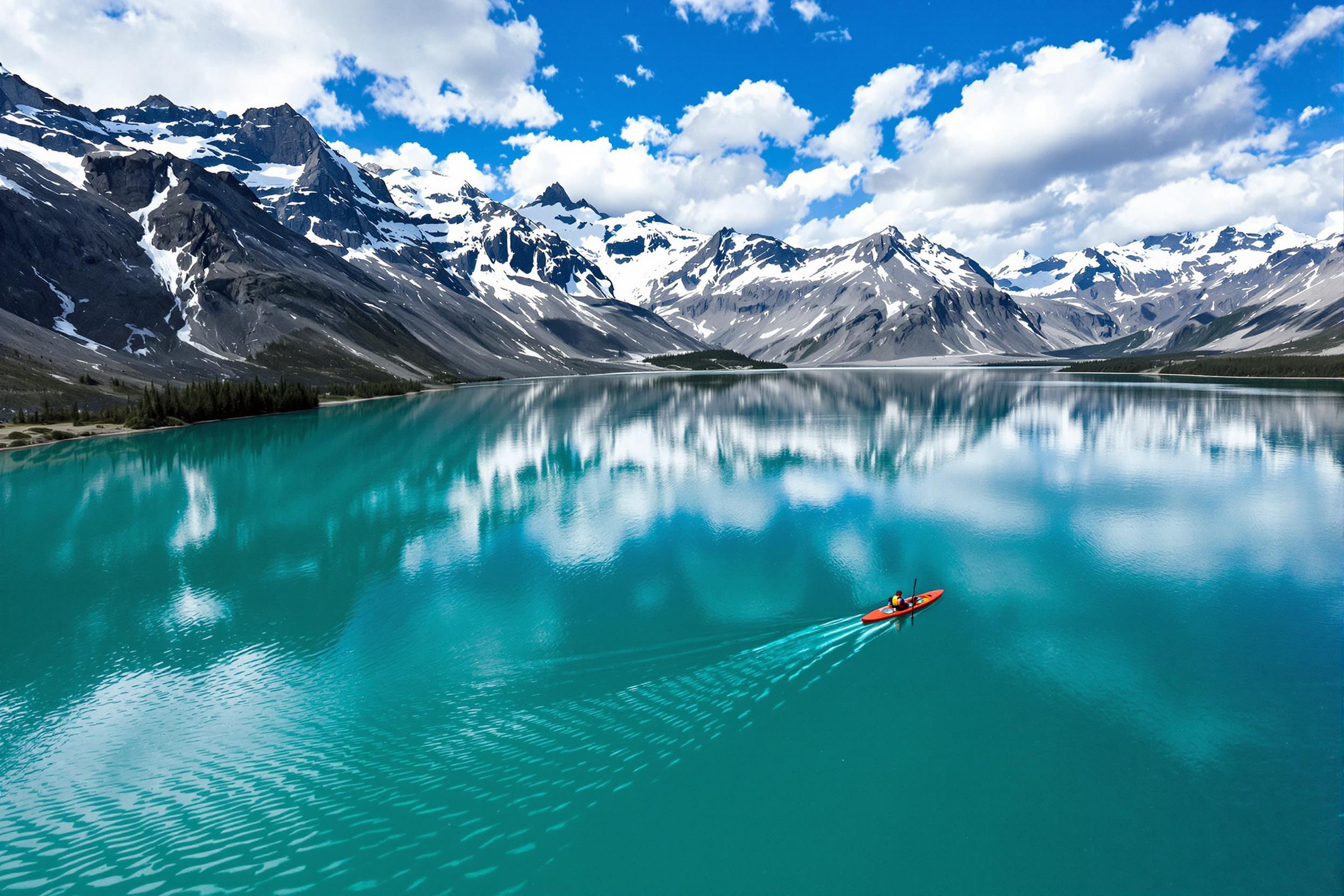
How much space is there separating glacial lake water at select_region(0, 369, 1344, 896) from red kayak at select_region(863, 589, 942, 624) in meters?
0.57

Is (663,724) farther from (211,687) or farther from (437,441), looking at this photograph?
(437,441)

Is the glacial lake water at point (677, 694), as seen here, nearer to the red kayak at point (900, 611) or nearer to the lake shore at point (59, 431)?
the red kayak at point (900, 611)

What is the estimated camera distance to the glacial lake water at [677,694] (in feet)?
47.9

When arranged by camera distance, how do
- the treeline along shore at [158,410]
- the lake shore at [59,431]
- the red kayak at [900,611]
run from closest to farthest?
the red kayak at [900,611] < the lake shore at [59,431] < the treeline along shore at [158,410]

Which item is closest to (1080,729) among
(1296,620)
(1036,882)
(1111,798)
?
(1111,798)

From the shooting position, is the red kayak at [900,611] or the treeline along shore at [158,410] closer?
the red kayak at [900,611]

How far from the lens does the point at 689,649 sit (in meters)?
24.0

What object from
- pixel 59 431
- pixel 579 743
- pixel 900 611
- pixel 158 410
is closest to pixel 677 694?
pixel 579 743

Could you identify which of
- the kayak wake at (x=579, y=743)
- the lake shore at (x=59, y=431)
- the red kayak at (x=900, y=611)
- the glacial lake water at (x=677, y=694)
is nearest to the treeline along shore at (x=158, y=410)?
the lake shore at (x=59, y=431)

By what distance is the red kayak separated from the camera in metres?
26.8

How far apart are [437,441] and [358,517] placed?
134ft

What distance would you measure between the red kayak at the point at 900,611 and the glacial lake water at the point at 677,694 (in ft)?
1.87

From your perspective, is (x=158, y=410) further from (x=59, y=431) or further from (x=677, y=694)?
(x=677, y=694)

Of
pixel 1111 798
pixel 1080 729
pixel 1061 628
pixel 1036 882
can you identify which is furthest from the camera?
pixel 1061 628
